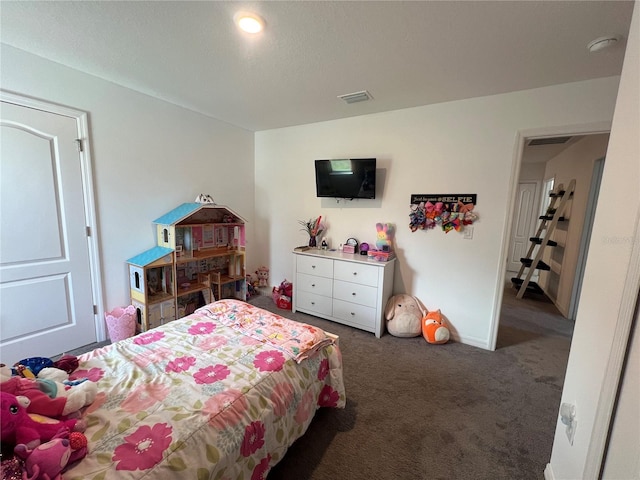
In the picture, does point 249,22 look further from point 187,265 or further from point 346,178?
point 187,265

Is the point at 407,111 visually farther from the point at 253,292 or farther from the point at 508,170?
the point at 253,292

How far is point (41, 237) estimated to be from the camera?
84.7 inches

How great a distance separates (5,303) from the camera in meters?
2.02

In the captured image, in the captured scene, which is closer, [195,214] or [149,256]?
[149,256]

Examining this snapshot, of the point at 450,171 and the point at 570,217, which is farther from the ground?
the point at 450,171

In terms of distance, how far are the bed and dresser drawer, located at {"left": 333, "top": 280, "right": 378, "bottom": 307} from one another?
1151 millimetres

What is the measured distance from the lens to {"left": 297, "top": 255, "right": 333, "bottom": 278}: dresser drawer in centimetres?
309

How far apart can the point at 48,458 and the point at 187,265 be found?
8.31ft

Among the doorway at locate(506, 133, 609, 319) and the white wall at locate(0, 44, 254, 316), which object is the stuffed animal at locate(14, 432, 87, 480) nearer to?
the white wall at locate(0, 44, 254, 316)

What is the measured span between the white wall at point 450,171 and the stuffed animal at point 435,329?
149 millimetres

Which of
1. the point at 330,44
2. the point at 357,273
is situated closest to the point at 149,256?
the point at 357,273

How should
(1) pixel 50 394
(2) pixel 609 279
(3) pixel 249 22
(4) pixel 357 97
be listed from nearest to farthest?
(1) pixel 50 394 < (2) pixel 609 279 < (3) pixel 249 22 < (4) pixel 357 97

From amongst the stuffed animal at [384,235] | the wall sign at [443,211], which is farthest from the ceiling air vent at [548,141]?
the stuffed animal at [384,235]

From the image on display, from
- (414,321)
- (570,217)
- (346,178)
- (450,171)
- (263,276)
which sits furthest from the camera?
(263,276)
